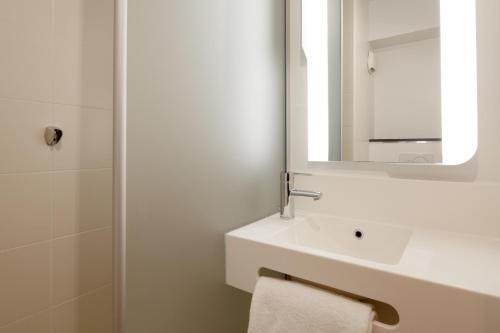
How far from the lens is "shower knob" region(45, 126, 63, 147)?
30.1 inches

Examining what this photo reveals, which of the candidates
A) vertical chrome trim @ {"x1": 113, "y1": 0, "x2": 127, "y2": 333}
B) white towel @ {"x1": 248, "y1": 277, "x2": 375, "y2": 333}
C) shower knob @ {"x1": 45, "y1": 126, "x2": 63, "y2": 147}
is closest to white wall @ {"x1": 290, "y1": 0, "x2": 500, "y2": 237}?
white towel @ {"x1": 248, "y1": 277, "x2": 375, "y2": 333}

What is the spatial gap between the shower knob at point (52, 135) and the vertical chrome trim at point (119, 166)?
0.35 meters

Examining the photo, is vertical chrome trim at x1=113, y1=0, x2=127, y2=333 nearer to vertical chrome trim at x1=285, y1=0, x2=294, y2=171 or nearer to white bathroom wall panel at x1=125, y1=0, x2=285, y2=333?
white bathroom wall panel at x1=125, y1=0, x2=285, y2=333

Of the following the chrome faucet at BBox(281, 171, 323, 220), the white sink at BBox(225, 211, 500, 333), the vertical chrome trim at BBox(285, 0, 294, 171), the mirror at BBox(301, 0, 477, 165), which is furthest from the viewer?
the vertical chrome trim at BBox(285, 0, 294, 171)

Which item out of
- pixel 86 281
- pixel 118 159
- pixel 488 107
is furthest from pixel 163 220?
pixel 488 107

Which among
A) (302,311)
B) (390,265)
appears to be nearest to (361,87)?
(390,265)

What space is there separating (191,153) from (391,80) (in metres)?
0.76

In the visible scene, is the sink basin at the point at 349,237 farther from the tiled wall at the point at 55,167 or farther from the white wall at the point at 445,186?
the tiled wall at the point at 55,167

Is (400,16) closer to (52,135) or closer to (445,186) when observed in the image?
(445,186)

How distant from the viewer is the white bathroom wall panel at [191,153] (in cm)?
61

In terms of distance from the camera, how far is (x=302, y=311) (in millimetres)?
667

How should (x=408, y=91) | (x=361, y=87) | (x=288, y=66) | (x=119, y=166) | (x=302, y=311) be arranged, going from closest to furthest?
(x=119, y=166), (x=302, y=311), (x=408, y=91), (x=361, y=87), (x=288, y=66)

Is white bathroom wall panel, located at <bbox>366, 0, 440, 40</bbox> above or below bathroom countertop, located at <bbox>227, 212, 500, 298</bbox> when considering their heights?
above

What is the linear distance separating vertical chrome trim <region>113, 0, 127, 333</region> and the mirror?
0.77 m
